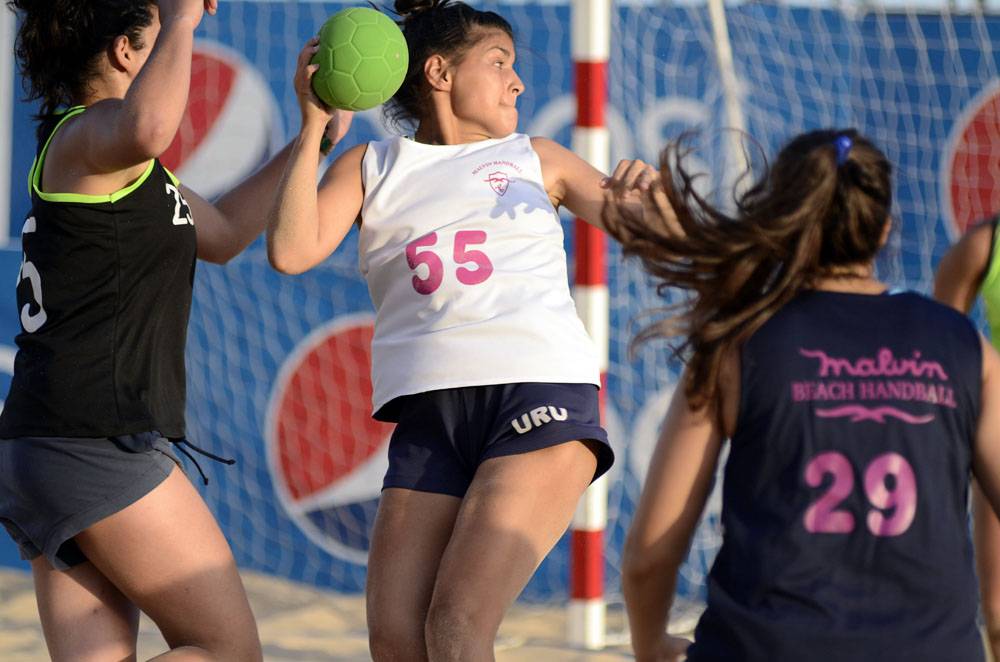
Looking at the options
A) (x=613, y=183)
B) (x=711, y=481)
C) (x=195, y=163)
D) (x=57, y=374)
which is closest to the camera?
(x=711, y=481)

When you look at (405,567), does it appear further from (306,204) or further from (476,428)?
(306,204)

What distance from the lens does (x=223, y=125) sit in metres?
6.67

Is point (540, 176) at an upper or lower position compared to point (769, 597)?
upper

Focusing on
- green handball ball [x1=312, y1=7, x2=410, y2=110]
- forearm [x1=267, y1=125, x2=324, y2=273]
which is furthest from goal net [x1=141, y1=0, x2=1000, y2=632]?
forearm [x1=267, y1=125, x2=324, y2=273]

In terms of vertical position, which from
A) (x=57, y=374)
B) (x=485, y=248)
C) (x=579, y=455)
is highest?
(x=485, y=248)

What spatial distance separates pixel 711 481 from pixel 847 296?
375mm

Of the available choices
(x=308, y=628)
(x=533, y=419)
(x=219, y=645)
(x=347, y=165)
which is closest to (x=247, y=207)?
(x=347, y=165)

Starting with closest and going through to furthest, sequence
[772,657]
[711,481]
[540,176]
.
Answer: [772,657], [711,481], [540,176]

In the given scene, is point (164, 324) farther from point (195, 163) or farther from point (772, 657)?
point (195, 163)

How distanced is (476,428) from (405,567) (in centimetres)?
34

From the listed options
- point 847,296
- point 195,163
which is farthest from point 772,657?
point 195,163

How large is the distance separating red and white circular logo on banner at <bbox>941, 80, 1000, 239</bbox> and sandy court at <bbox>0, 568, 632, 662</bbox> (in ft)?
8.53

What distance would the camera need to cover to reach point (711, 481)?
2.23m

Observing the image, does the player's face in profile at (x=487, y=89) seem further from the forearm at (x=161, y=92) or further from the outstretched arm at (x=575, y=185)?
the forearm at (x=161, y=92)
